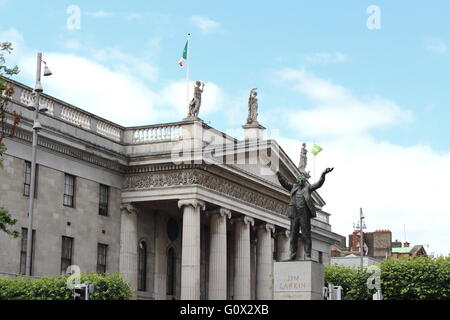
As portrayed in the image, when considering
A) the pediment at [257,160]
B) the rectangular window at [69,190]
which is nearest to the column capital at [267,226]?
the pediment at [257,160]

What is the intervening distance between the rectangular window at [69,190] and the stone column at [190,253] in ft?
19.0

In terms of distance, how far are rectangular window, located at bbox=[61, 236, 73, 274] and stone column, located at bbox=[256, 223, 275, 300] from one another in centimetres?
1530

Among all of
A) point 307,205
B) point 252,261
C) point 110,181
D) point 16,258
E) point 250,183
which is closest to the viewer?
point 307,205

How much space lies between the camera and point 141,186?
47.9m

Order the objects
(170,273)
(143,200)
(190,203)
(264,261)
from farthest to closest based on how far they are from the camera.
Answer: (264,261)
(170,273)
(143,200)
(190,203)

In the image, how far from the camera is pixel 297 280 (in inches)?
1099

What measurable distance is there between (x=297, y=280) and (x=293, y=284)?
0.64ft

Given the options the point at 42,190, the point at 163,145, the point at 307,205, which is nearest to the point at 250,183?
the point at 163,145

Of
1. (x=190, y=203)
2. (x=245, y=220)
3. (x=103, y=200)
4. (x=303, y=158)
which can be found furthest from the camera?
(x=303, y=158)

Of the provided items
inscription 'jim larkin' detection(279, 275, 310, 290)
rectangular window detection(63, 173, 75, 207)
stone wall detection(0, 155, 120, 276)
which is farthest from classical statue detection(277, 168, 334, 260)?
rectangular window detection(63, 173, 75, 207)

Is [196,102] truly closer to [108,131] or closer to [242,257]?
[108,131]

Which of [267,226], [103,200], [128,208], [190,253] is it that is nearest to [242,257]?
[267,226]
